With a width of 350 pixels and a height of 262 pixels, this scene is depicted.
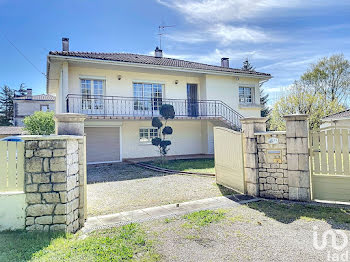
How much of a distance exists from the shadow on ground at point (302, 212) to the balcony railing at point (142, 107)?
875 centimetres

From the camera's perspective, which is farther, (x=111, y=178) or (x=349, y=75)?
(x=349, y=75)

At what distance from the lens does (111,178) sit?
30.2 feet

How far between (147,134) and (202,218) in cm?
1093

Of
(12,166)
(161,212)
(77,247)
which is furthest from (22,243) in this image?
(161,212)

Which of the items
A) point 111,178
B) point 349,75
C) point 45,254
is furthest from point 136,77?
point 349,75

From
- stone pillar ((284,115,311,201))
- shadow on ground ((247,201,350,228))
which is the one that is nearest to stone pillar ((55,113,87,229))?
shadow on ground ((247,201,350,228))

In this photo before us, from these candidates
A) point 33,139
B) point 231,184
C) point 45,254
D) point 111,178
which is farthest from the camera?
point 111,178

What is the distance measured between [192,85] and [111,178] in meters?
10.1

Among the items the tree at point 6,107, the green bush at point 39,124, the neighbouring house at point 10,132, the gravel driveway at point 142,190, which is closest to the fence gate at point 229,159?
the gravel driveway at point 142,190

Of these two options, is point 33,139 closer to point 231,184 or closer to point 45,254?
point 45,254

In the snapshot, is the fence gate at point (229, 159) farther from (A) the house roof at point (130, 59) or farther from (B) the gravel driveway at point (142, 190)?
(A) the house roof at point (130, 59)

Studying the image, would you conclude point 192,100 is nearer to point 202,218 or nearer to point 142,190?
point 142,190

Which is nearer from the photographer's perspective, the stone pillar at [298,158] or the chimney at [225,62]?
the stone pillar at [298,158]

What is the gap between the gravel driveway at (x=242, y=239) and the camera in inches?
121
